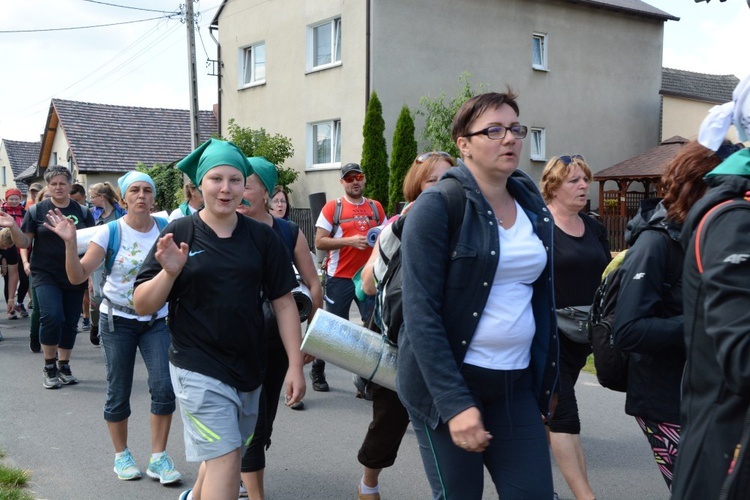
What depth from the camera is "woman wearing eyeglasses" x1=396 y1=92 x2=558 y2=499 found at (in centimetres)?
269

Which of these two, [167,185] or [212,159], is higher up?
[212,159]

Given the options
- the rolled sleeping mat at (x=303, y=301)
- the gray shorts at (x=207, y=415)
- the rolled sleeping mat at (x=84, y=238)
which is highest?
the rolled sleeping mat at (x=84, y=238)

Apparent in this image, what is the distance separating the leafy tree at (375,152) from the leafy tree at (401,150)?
Answer: 34 centimetres

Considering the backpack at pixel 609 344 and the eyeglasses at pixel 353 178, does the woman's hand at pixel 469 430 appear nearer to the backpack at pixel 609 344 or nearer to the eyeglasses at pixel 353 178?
the backpack at pixel 609 344

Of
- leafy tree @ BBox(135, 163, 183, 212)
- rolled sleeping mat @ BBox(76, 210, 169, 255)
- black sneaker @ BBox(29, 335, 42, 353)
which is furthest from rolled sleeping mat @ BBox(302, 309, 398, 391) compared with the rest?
leafy tree @ BBox(135, 163, 183, 212)

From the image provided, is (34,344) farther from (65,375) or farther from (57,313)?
(57,313)

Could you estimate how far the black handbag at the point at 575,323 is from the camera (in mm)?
4367

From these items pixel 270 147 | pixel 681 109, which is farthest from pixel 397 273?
pixel 681 109

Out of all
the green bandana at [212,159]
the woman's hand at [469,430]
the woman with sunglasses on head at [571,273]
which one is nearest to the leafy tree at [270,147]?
the woman with sunglasses on head at [571,273]

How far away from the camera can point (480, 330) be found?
2.77 m

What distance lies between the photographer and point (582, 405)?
22.8 ft

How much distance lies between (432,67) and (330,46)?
2.98m

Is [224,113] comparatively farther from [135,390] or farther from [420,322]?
[420,322]

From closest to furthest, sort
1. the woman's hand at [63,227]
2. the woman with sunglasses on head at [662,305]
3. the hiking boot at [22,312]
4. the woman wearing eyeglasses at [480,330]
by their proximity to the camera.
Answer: the woman wearing eyeglasses at [480,330], the woman with sunglasses on head at [662,305], the woman's hand at [63,227], the hiking boot at [22,312]
